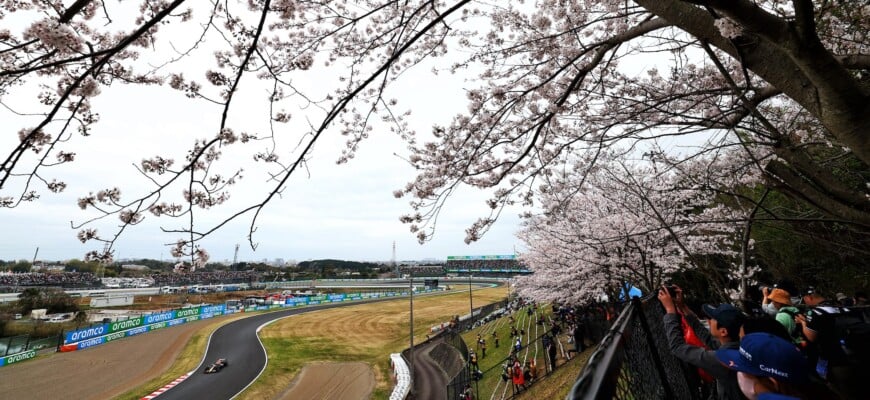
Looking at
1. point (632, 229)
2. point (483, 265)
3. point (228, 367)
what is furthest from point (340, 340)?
point (483, 265)

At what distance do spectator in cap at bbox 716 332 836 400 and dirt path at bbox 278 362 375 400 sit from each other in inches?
671

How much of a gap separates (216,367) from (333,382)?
7.52 metres

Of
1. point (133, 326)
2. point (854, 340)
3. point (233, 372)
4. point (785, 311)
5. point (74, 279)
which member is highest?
point (785, 311)

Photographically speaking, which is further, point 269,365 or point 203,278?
point 203,278

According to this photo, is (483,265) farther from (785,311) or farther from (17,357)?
(785,311)

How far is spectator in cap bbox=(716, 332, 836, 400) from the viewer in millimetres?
1636

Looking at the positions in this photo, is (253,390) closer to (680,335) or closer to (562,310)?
(562,310)

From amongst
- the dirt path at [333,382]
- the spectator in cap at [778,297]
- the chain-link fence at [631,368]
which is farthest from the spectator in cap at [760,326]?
the dirt path at [333,382]

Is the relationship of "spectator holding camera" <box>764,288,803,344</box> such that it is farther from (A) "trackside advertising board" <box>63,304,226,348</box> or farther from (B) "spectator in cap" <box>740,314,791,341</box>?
(A) "trackside advertising board" <box>63,304,226,348</box>

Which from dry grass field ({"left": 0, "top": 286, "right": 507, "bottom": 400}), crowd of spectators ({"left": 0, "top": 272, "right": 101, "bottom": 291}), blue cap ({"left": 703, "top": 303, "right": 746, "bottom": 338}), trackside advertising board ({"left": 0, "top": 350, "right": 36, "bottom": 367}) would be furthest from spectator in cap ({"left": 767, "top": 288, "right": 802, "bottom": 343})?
crowd of spectators ({"left": 0, "top": 272, "right": 101, "bottom": 291})

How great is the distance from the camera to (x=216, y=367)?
20.6m

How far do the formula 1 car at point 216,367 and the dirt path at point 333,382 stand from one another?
15.4 feet

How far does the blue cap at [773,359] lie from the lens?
5.36 feet

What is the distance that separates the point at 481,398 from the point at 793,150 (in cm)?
1275
